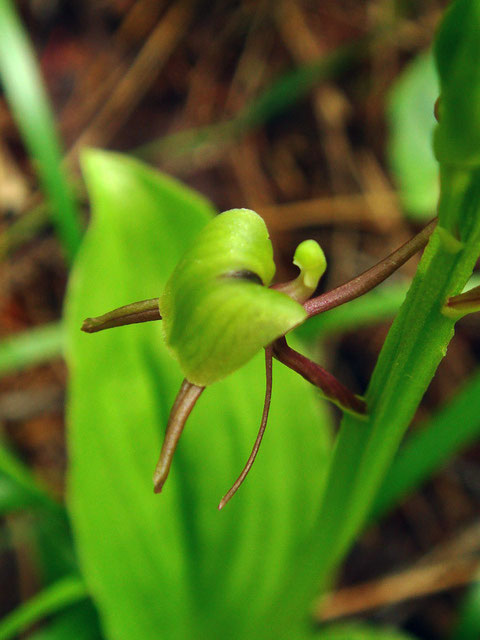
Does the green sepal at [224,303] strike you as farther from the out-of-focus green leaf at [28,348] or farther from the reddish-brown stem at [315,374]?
the out-of-focus green leaf at [28,348]

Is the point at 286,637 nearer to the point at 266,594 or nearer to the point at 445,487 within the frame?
the point at 266,594

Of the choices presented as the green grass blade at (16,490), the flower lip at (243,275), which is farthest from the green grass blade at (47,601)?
the flower lip at (243,275)

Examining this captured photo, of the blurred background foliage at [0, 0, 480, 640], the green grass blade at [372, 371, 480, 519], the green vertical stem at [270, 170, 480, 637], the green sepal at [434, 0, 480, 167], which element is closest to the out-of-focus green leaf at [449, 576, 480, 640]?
the blurred background foliage at [0, 0, 480, 640]

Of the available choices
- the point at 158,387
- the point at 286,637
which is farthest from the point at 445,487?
the point at 158,387

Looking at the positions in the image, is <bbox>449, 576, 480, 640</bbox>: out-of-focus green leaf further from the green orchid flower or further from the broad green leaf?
the green orchid flower

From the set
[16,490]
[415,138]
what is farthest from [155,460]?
[415,138]
